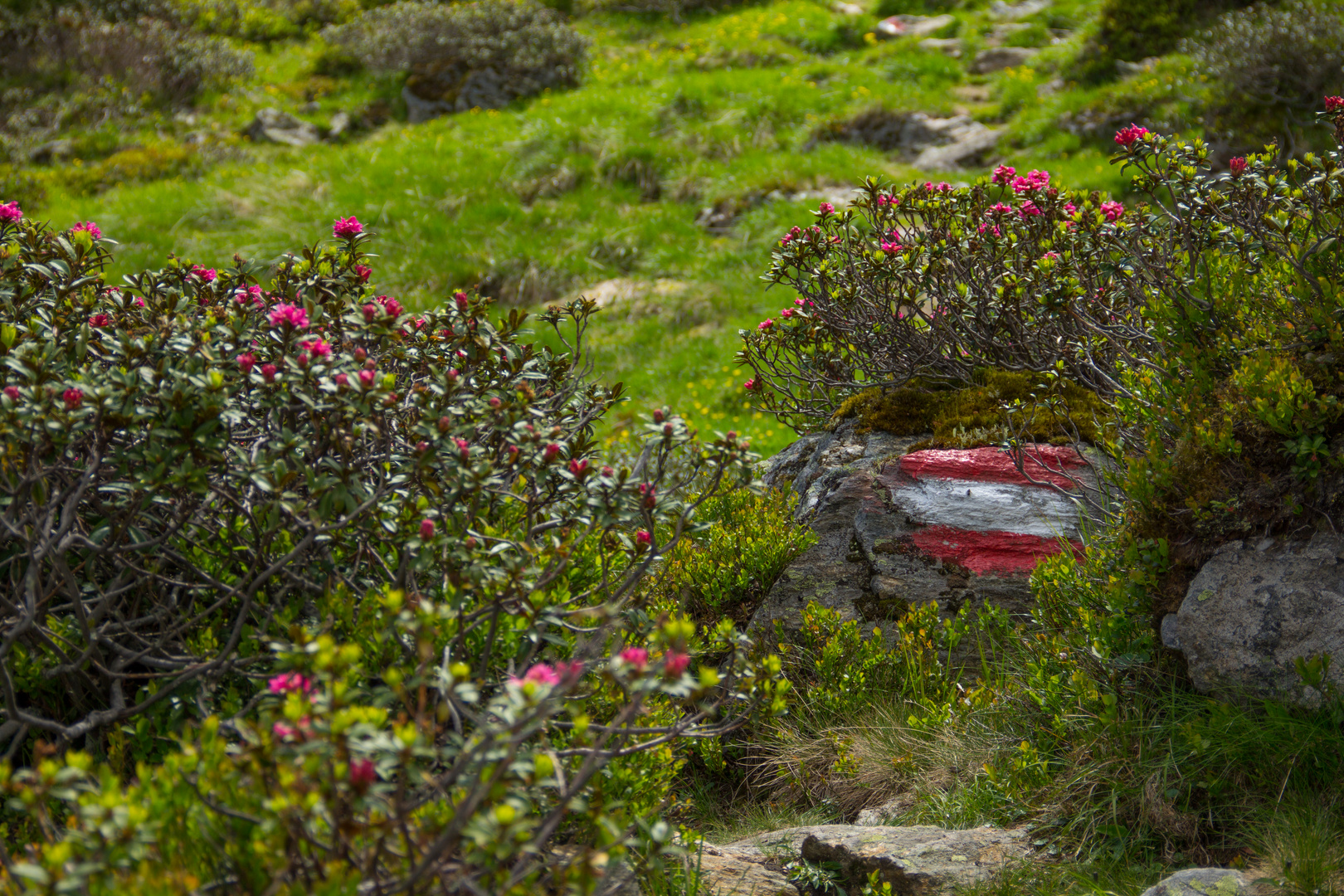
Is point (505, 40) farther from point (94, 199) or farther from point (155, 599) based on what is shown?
point (155, 599)

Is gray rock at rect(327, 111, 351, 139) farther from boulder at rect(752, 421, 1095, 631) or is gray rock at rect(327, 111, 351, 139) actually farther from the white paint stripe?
the white paint stripe

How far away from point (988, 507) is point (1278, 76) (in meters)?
9.38

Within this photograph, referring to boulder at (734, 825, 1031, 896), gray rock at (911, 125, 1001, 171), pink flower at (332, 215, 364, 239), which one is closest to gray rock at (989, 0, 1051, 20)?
gray rock at (911, 125, 1001, 171)

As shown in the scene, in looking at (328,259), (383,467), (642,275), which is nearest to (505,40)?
(642,275)

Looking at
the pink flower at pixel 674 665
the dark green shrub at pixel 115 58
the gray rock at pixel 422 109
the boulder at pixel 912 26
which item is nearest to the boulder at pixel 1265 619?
the pink flower at pixel 674 665

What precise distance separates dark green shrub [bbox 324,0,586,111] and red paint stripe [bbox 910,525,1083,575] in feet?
44.2

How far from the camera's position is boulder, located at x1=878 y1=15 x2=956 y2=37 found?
16.0 metres

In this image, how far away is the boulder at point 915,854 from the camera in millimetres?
2627

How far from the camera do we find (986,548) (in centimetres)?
419

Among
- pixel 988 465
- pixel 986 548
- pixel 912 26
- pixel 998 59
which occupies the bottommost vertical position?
pixel 986 548

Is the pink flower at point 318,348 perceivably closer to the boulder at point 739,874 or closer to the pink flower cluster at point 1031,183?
the boulder at point 739,874

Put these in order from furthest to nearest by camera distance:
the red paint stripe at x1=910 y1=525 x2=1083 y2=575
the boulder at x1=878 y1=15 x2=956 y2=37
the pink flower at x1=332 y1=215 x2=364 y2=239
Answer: the boulder at x1=878 y1=15 x2=956 y2=37 → the red paint stripe at x1=910 y1=525 x2=1083 y2=575 → the pink flower at x1=332 y1=215 x2=364 y2=239

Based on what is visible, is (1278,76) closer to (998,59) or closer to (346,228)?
(998,59)

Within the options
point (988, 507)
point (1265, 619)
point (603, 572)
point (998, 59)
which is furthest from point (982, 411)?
point (998, 59)
